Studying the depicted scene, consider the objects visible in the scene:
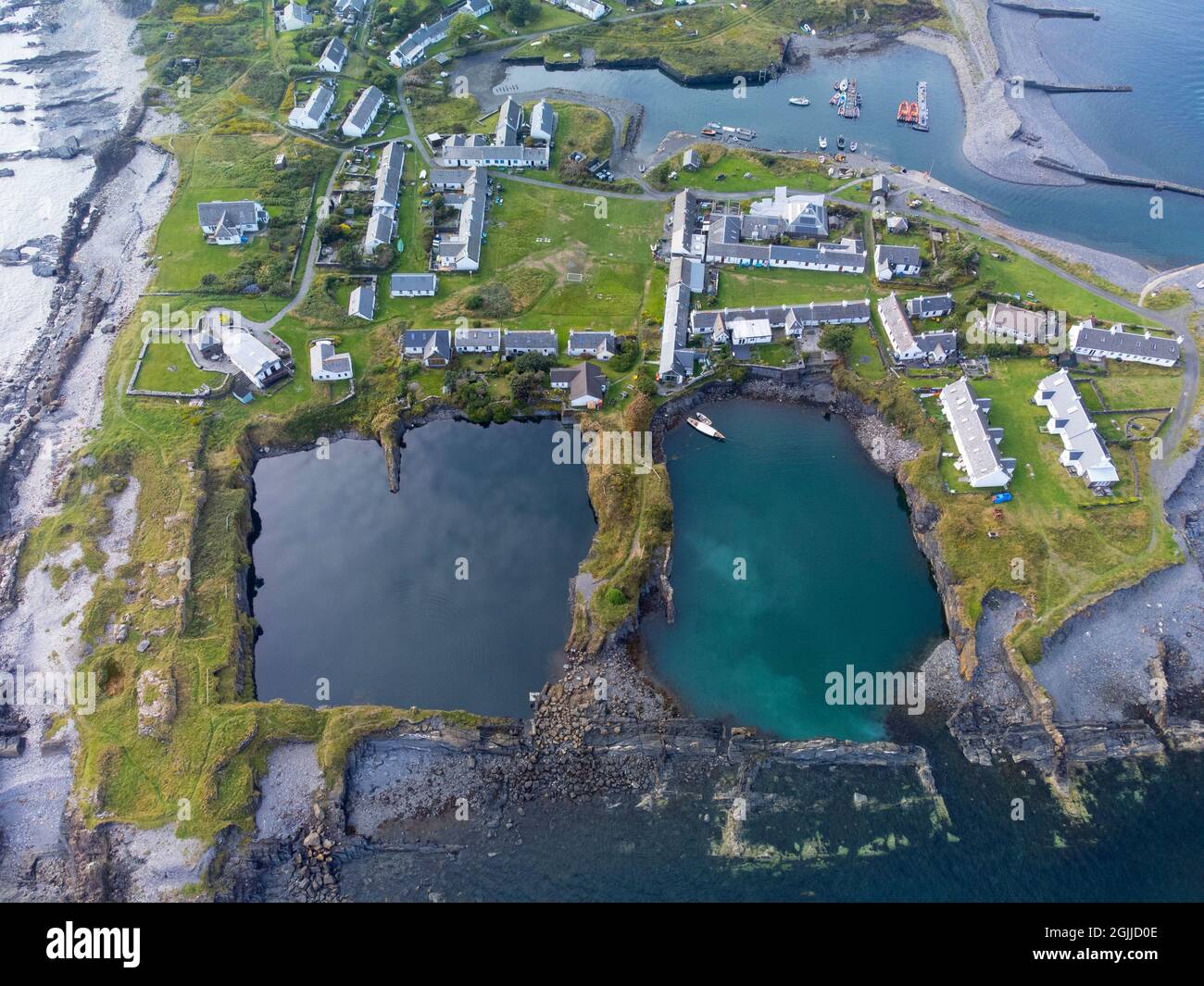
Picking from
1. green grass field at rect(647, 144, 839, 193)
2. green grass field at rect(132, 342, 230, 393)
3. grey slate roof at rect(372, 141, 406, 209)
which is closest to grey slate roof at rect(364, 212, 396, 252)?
grey slate roof at rect(372, 141, 406, 209)

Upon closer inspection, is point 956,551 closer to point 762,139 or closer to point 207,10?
point 762,139

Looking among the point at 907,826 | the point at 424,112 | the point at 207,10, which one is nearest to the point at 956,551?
the point at 907,826

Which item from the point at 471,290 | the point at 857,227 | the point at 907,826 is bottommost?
the point at 907,826

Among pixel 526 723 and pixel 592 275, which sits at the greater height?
pixel 592 275

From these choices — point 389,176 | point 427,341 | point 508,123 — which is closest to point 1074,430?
point 427,341

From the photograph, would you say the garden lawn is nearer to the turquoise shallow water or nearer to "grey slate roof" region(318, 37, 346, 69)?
the turquoise shallow water

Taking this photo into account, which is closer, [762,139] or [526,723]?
[526,723]

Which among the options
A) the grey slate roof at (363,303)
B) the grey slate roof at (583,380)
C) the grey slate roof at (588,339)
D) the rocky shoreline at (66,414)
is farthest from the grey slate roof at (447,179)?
the grey slate roof at (583,380)
